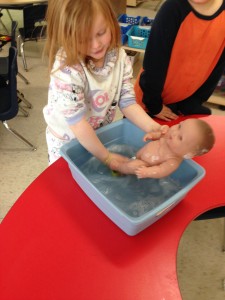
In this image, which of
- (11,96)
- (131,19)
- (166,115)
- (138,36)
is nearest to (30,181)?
(11,96)

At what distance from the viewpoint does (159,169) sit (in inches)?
30.2

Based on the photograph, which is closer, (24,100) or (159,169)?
(159,169)

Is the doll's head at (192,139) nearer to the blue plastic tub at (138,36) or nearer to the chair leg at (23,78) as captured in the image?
the blue plastic tub at (138,36)

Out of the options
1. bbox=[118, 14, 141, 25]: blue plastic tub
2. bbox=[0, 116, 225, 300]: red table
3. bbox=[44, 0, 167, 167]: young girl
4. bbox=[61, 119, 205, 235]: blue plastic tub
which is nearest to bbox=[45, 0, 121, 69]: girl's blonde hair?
bbox=[44, 0, 167, 167]: young girl

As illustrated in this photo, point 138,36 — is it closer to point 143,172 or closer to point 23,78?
point 23,78

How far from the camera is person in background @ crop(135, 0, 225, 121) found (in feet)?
3.25

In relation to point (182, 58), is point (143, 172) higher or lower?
lower

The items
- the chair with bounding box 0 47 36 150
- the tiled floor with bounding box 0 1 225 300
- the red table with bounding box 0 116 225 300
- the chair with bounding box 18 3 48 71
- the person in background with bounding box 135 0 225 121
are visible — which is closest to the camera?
the red table with bounding box 0 116 225 300

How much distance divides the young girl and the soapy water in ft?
0.21

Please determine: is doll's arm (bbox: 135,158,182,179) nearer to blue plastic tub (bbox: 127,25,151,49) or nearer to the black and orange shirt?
the black and orange shirt

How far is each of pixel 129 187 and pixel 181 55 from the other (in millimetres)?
567

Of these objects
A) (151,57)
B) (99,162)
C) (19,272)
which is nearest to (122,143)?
(99,162)

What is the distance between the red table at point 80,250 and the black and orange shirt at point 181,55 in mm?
510

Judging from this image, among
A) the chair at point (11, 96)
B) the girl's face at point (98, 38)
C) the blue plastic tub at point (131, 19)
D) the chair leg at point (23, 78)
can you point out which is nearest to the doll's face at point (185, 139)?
the girl's face at point (98, 38)
